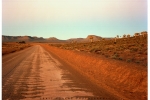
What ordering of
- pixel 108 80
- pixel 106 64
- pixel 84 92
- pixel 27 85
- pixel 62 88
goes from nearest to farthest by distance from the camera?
pixel 84 92, pixel 62 88, pixel 27 85, pixel 108 80, pixel 106 64

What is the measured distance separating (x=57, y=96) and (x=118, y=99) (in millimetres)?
2364

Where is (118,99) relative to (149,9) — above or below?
below

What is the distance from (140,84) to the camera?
9.27 metres

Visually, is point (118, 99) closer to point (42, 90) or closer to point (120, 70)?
point (42, 90)

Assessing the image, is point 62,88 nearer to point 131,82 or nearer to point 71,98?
point 71,98

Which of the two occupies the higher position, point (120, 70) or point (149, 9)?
point (149, 9)

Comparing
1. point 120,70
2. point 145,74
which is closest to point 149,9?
point 145,74

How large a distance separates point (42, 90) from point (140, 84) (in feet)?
14.9

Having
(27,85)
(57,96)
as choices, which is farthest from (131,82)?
(27,85)

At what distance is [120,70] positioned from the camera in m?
12.0

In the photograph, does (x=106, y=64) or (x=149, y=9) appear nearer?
(x=149, y=9)

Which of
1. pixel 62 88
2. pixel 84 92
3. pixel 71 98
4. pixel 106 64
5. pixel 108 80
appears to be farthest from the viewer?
pixel 106 64

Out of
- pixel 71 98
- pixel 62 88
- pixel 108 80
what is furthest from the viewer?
pixel 108 80

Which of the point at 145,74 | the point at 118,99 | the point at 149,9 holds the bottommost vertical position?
the point at 118,99
